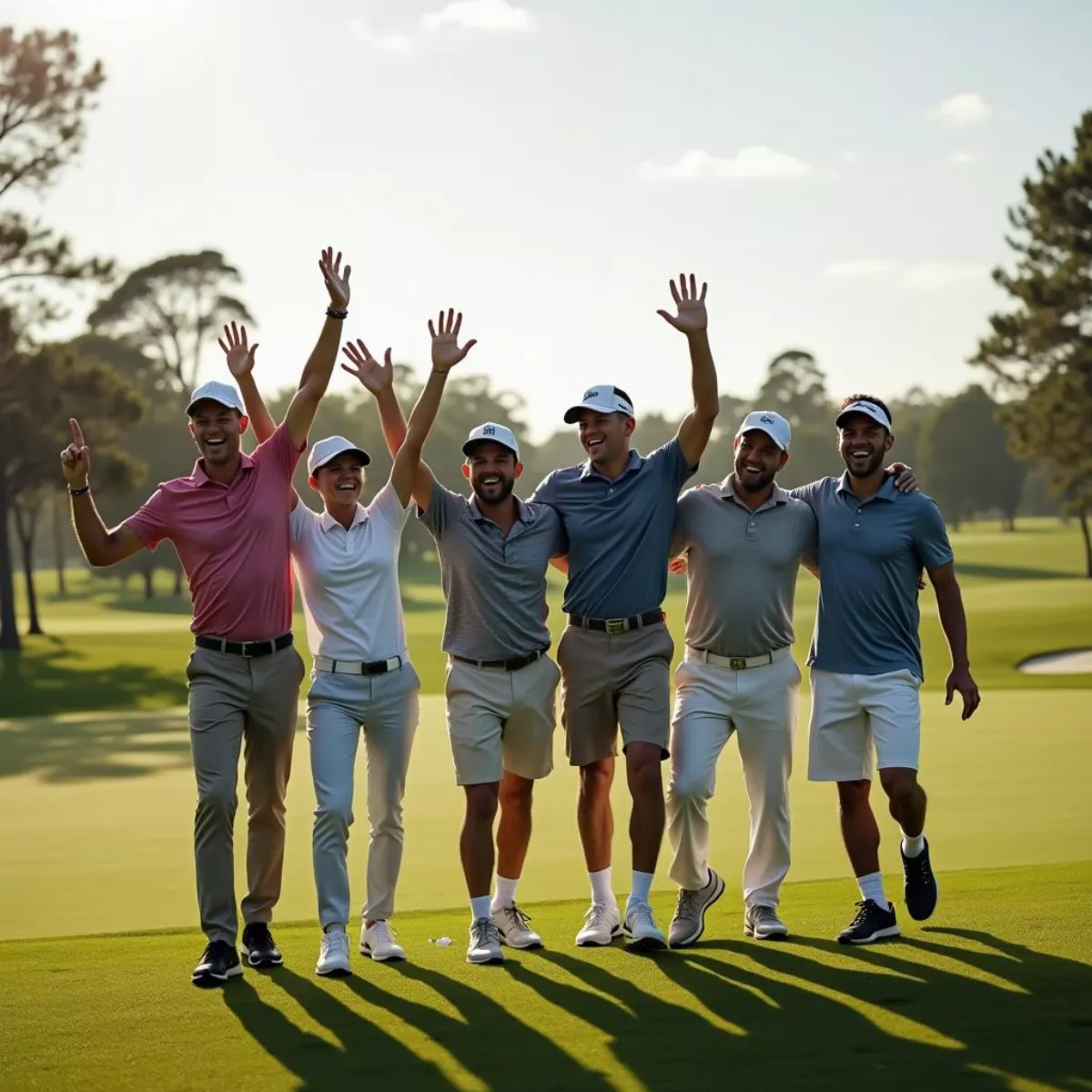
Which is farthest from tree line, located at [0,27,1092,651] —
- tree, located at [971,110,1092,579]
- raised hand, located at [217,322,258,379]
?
raised hand, located at [217,322,258,379]

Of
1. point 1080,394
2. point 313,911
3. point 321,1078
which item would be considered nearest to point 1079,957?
point 321,1078

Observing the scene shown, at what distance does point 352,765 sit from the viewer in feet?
24.4

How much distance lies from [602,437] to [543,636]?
91 cm

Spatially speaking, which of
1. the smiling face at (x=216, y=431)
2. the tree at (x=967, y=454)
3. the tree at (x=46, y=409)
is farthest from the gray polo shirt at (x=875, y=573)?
the tree at (x=967, y=454)

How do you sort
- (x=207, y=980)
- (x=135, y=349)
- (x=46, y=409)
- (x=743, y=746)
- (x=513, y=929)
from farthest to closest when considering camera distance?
(x=135, y=349), (x=46, y=409), (x=743, y=746), (x=513, y=929), (x=207, y=980)

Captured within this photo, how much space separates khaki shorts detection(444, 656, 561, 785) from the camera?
24.8ft

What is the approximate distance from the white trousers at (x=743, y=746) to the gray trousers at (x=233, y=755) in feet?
5.67

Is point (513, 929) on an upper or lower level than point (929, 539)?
lower

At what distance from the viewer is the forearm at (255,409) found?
8.18 m

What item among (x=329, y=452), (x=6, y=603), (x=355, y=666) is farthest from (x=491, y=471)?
(x=6, y=603)

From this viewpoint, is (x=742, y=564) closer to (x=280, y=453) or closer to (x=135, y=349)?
(x=280, y=453)

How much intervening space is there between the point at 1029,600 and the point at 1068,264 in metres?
9.90

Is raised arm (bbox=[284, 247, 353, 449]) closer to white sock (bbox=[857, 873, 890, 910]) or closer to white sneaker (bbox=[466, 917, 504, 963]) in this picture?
white sneaker (bbox=[466, 917, 504, 963])

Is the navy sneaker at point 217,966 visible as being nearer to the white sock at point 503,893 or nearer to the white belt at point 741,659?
the white sock at point 503,893
